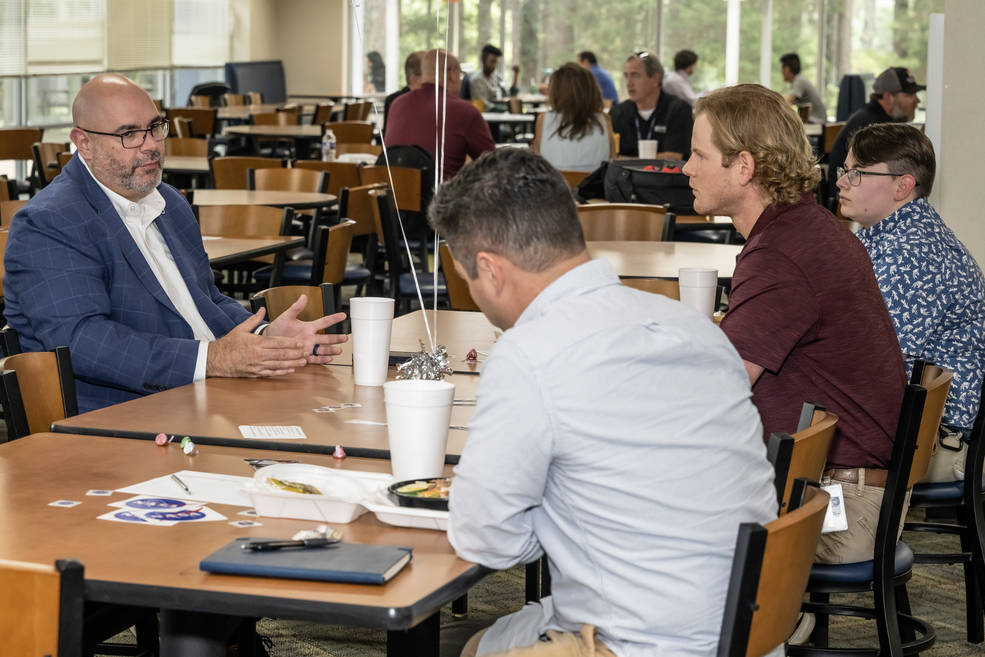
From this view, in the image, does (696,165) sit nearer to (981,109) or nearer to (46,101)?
(981,109)

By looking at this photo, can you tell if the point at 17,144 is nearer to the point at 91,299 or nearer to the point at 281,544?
the point at 91,299

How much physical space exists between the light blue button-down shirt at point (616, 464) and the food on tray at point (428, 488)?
145 mm

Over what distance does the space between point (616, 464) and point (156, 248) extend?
1.91 metres

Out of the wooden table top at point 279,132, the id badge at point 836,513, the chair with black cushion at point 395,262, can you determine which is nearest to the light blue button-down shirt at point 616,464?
the id badge at point 836,513

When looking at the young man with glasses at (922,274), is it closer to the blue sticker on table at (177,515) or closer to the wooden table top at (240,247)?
the blue sticker on table at (177,515)

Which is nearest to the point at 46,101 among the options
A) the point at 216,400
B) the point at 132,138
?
the point at 132,138

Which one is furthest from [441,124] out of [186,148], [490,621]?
[490,621]

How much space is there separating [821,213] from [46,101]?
10.9m

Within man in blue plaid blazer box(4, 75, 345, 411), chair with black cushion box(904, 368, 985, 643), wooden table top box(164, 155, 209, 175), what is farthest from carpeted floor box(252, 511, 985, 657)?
wooden table top box(164, 155, 209, 175)

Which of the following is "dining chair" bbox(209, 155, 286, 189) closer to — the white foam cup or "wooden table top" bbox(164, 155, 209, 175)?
"wooden table top" bbox(164, 155, 209, 175)

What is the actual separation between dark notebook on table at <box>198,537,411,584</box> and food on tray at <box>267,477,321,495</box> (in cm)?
18

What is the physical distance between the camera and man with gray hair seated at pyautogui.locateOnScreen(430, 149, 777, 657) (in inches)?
59.2

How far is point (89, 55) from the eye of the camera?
12.7m

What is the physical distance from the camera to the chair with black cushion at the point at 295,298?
10.6 feet
